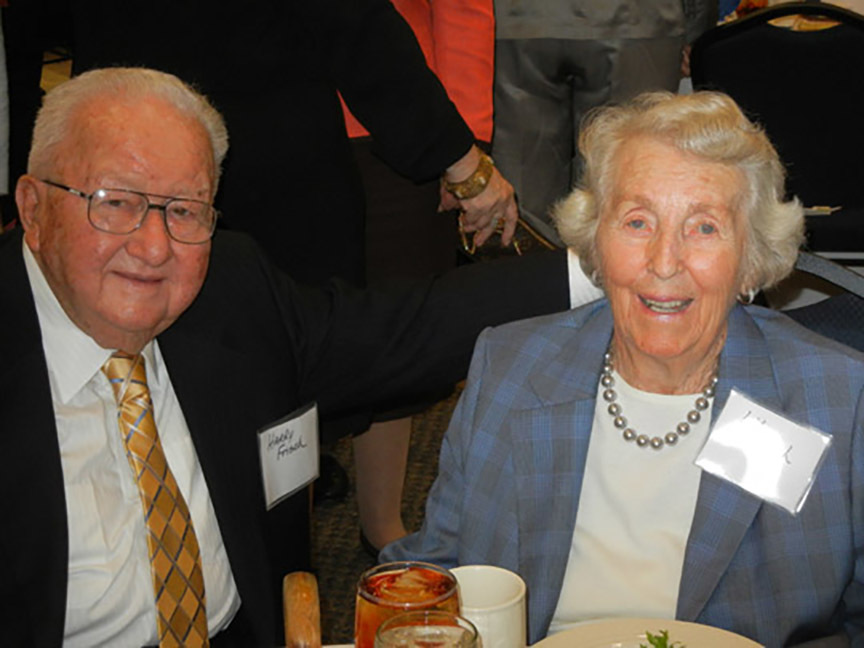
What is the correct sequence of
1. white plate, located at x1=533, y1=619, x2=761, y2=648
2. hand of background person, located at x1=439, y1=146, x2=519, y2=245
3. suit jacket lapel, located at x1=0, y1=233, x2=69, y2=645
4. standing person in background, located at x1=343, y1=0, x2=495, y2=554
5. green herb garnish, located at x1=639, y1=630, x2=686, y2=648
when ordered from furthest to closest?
1. standing person in background, located at x1=343, y1=0, x2=495, y2=554
2. hand of background person, located at x1=439, y1=146, x2=519, y2=245
3. suit jacket lapel, located at x1=0, y1=233, x2=69, y2=645
4. white plate, located at x1=533, y1=619, x2=761, y2=648
5. green herb garnish, located at x1=639, y1=630, x2=686, y2=648

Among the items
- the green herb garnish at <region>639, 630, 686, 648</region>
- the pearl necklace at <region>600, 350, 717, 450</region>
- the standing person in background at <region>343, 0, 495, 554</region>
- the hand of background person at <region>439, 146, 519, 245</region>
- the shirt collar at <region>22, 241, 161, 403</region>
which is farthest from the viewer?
the standing person in background at <region>343, 0, 495, 554</region>

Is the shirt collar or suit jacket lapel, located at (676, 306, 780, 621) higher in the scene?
the shirt collar

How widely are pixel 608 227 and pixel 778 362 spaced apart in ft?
1.20

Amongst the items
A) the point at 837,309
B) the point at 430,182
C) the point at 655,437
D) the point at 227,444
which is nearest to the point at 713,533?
the point at 655,437

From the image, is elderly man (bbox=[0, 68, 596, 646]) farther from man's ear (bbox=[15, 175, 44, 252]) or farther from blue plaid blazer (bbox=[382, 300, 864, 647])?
blue plaid blazer (bbox=[382, 300, 864, 647])

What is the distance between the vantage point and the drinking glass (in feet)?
4.13

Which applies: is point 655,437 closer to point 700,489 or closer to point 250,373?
point 700,489

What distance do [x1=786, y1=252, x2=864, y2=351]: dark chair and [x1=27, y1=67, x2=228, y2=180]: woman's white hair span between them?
1126 millimetres

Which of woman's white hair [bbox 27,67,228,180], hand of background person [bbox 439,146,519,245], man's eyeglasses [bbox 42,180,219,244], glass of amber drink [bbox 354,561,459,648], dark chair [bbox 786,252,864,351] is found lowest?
glass of amber drink [bbox 354,561,459,648]

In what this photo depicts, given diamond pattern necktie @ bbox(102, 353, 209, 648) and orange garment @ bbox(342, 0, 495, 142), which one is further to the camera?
orange garment @ bbox(342, 0, 495, 142)

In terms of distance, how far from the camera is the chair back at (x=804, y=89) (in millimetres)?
4191

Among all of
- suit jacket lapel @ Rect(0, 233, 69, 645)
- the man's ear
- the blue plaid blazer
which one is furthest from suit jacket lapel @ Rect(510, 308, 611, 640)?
the man's ear

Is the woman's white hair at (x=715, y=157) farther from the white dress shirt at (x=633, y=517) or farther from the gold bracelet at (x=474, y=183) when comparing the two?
the gold bracelet at (x=474, y=183)

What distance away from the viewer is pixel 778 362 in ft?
6.56
